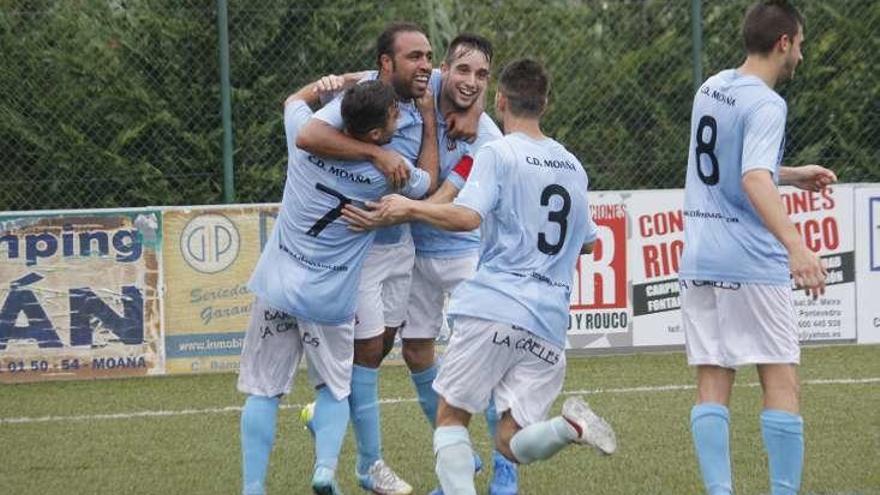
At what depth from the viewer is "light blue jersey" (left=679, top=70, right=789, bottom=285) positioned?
6.57 metres

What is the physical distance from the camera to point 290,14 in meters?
13.1

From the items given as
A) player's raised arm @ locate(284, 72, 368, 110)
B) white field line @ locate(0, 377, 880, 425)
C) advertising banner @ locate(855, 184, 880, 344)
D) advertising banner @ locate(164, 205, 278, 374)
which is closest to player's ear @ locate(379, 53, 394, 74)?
player's raised arm @ locate(284, 72, 368, 110)

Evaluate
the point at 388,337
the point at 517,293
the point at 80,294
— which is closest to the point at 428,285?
the point at 388,337

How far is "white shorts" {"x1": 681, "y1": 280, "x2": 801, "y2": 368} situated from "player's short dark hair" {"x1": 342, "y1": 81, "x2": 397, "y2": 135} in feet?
4.67

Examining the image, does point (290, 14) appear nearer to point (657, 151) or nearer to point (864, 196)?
point (657, 151)

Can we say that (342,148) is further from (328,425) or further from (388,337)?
(388,337)

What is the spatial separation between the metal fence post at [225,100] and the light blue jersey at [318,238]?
585 cm

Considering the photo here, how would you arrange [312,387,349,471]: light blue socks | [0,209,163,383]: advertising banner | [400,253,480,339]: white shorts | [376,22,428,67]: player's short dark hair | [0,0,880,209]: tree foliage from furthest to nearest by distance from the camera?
[0,0,880,209]: tree foliage → [0,209,163,383]: advertising banner → [400,253,480,339]: white shorts → [376,22,428,67]: player's short dark hair → [312,387,349,471]: light blue socks

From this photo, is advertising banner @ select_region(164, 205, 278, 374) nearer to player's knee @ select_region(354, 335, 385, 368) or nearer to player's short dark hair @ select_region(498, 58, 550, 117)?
player's knee @ select_region(354, 335, 385, 368)

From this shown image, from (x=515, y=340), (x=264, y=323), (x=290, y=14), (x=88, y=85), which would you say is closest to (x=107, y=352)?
(x=88, y=85)

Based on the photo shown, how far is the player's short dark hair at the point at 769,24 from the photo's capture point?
662 cm

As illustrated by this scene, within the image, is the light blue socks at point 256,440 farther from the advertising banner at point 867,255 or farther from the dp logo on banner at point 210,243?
the advertising banner at point 867,255

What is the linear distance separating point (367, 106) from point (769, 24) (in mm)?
1578

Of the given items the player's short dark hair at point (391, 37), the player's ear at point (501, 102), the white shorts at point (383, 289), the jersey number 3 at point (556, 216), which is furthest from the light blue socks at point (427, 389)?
the player's ear at point (501, 102)
